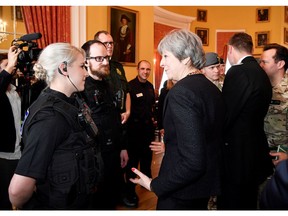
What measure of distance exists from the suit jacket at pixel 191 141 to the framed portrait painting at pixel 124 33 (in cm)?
430

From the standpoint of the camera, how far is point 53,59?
173cm

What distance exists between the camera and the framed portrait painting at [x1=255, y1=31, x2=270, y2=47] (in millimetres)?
11250

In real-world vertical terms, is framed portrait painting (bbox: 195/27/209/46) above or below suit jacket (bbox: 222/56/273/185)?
above

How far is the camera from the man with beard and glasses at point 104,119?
2520 millimetres

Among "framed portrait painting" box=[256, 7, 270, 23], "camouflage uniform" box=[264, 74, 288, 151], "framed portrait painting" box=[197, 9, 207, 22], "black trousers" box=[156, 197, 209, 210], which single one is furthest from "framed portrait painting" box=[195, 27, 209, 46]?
"black trousers" box=[156, 197, 209, 210]

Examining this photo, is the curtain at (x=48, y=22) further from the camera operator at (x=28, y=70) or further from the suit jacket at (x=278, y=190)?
the suit jacket at (x=278, y=190)

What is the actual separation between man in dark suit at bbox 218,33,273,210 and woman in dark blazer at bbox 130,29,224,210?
939mm

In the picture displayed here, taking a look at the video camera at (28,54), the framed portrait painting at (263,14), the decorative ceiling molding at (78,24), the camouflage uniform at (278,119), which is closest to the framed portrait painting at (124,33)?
the decorative ceiling molding at (78,24)

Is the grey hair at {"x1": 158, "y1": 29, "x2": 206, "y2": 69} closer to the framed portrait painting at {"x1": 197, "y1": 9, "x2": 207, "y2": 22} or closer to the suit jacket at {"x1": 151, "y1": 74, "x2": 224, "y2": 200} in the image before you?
the suit jacket at {"x1": 151, "y1": 74, "x2": 224, "y2": 200}

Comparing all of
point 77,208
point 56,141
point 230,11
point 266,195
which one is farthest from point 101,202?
point 230,11

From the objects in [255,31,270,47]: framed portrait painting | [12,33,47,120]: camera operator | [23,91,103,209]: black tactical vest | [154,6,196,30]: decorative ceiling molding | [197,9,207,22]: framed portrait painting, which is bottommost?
[23,91,103,209]: black tactical vest

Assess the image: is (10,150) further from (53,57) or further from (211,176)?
(211,176)

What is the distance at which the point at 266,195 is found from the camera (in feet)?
2.99

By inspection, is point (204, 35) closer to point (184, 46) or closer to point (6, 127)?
point (6, 127)
